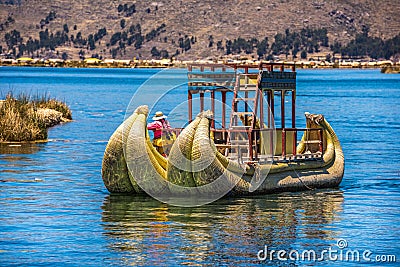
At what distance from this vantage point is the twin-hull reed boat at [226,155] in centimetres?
2166

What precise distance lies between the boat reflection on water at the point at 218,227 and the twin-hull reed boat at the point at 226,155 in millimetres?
428

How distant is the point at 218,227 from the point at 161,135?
463cm

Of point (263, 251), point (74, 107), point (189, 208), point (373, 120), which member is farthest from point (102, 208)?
point (74, 107)

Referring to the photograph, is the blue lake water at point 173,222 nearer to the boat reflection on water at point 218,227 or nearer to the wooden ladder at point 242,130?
the boat reflection on water at point 218,227

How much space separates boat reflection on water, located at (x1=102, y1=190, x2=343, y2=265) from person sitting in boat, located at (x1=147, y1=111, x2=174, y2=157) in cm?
150

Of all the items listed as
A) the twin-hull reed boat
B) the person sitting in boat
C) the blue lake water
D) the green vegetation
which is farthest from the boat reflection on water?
the green vegetation

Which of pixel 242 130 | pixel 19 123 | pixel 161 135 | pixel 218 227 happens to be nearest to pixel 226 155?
pixel 242 130

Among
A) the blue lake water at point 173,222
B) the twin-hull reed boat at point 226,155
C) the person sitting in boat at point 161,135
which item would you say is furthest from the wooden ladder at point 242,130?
the person sitting in boat at point 161,135

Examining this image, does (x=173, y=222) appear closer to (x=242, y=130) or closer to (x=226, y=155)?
(x=242, y=130)

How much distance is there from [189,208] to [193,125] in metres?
2.02

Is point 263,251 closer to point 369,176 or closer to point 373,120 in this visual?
point 369,176

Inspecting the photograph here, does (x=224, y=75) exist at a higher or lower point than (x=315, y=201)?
higher

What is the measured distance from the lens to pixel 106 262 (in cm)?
1711

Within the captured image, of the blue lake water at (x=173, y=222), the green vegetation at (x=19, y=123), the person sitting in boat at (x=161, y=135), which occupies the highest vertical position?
the person sitting in boat at (x=161, y=135)
